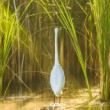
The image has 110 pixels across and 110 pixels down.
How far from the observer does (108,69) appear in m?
2.36

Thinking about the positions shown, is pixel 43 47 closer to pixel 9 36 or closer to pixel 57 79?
pixel 9 36

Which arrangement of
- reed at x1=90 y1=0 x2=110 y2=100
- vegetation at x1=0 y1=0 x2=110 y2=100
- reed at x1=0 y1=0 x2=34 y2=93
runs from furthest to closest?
vegetation at x1=0 y1=0 x2=110 y2=100 → reed at x1=0 y1=0 x2=34 y2=93 → reed at x1=90 y1=0 x2=110 y2=100

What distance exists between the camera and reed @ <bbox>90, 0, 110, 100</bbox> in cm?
223

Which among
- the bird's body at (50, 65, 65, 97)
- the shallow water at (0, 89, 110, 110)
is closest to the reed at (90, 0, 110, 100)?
the shallow water at (0, 89, 110, 110)

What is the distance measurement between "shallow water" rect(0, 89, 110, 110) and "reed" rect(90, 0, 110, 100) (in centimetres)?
10

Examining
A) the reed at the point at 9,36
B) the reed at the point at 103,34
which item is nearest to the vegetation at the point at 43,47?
the reed at the point at 9,36

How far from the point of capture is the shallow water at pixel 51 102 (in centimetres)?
229

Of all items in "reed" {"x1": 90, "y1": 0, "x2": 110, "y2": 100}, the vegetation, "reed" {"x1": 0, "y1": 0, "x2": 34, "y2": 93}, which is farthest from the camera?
the vegetation

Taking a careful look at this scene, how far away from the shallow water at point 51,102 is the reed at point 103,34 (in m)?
0.10

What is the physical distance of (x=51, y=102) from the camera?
2.45m

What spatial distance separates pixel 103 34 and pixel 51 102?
0.54m

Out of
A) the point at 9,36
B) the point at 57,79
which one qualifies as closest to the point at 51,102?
the point at 57,79

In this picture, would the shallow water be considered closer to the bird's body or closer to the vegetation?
the bird's body

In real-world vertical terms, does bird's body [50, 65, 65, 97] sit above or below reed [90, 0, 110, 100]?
below
